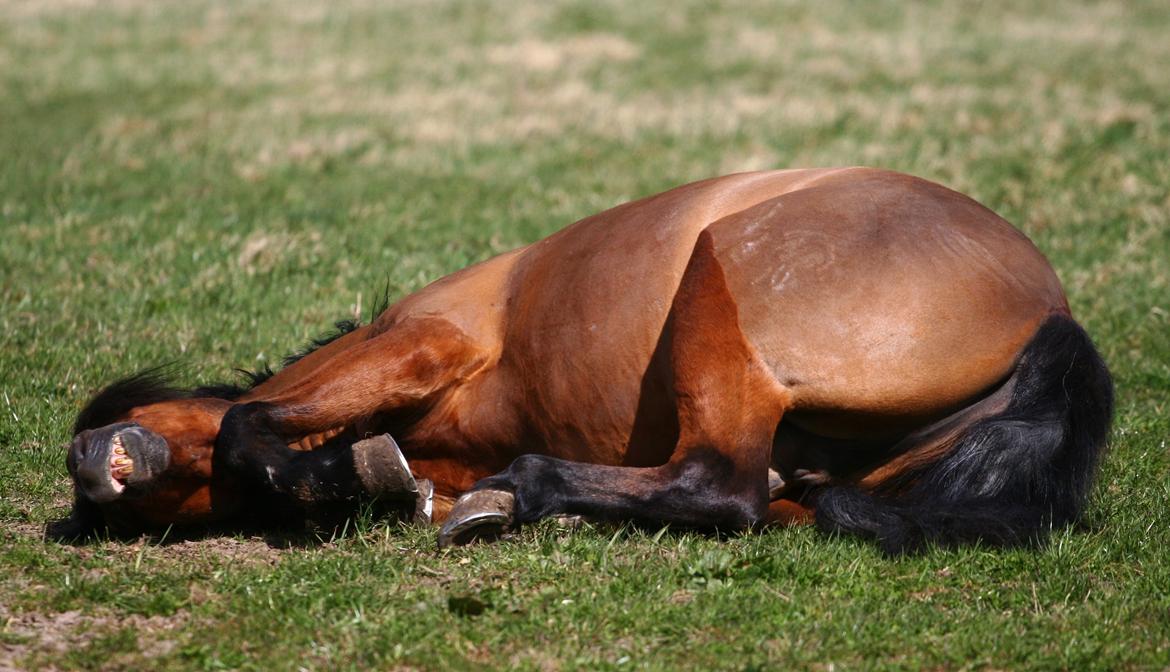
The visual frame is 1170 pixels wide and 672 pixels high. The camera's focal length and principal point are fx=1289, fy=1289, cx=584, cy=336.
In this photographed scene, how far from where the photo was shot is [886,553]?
394 cm

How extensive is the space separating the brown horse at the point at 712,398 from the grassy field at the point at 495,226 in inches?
6.6

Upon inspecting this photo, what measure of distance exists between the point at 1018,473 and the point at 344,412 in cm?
221

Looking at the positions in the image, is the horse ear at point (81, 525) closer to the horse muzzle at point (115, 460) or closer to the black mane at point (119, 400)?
the horse muzzle at point (115, 460)

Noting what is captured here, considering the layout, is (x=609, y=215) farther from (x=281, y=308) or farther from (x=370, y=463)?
(x=281, y=308)

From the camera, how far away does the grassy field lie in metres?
3.51

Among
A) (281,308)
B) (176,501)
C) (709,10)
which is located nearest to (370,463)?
(176,501)

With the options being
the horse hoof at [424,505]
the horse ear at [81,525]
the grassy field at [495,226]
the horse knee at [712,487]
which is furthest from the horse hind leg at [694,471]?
the horse ear at [81,525]

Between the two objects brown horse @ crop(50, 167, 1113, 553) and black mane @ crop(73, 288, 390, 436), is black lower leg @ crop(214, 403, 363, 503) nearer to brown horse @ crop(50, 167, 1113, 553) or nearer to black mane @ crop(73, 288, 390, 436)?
brown horse @ crop(50, 167, 1113, 553)

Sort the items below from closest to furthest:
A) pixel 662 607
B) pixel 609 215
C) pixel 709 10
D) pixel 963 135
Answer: pixel 662 607 → pixel 609 215 → pixel 963 135 → pixel 709 10

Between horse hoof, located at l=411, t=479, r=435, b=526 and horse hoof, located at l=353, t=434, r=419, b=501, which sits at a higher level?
horse hoof, located at l=353, t=434, r=419, b=501

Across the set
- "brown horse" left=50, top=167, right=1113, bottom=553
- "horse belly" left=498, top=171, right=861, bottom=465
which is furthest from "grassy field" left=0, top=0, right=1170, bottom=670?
"horse belly" left=498, top=171, right=861, bottom=465

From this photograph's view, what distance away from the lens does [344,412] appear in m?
4.40

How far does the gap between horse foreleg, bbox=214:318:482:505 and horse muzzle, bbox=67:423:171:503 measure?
22 cm

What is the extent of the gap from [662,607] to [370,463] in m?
1.13
